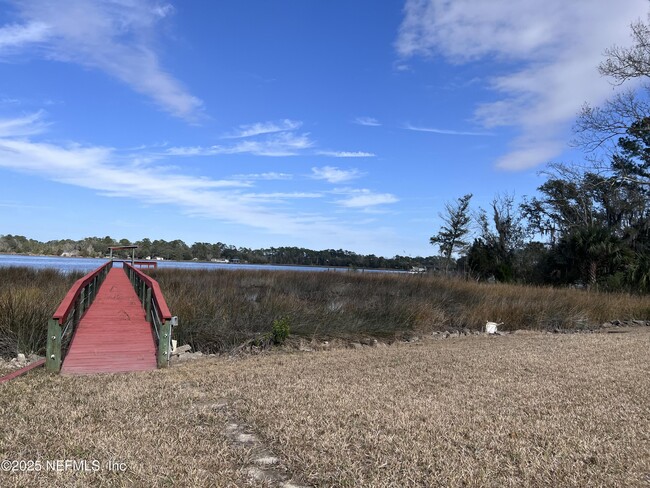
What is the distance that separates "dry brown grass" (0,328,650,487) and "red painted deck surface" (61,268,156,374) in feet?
2.13

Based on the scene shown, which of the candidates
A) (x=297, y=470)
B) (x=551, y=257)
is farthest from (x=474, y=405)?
(x=551, y=257)

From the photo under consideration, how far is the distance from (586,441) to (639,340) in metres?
8.44

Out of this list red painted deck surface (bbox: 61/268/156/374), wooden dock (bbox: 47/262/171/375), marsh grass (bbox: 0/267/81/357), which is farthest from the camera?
marsh grass (bbox: 0/267/81/357)

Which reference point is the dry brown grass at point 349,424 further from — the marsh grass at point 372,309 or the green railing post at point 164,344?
the marsh grass at point 372,309

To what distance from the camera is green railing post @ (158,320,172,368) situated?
22.2 ft

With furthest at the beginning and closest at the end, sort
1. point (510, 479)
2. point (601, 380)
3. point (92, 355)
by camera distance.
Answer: point (92, 355), point (601, 380), point (510, 479)

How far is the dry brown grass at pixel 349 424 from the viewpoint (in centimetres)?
320

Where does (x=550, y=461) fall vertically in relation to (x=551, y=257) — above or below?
below

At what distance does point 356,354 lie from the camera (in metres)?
8.53

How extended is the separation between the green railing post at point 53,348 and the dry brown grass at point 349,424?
1.40 feet

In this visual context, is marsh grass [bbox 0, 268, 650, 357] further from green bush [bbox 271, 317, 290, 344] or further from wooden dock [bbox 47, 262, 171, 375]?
wooden dock [bbox 47, 262, 171, 375]

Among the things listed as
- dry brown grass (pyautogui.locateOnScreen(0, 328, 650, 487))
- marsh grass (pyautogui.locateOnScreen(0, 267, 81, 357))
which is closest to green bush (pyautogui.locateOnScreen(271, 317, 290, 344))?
dry brown grass (pyautogui.locateOnScreen(0, 328, 650, 487))

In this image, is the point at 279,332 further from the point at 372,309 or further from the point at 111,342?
the point at 372,309

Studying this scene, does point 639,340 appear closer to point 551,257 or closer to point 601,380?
point 601,380
